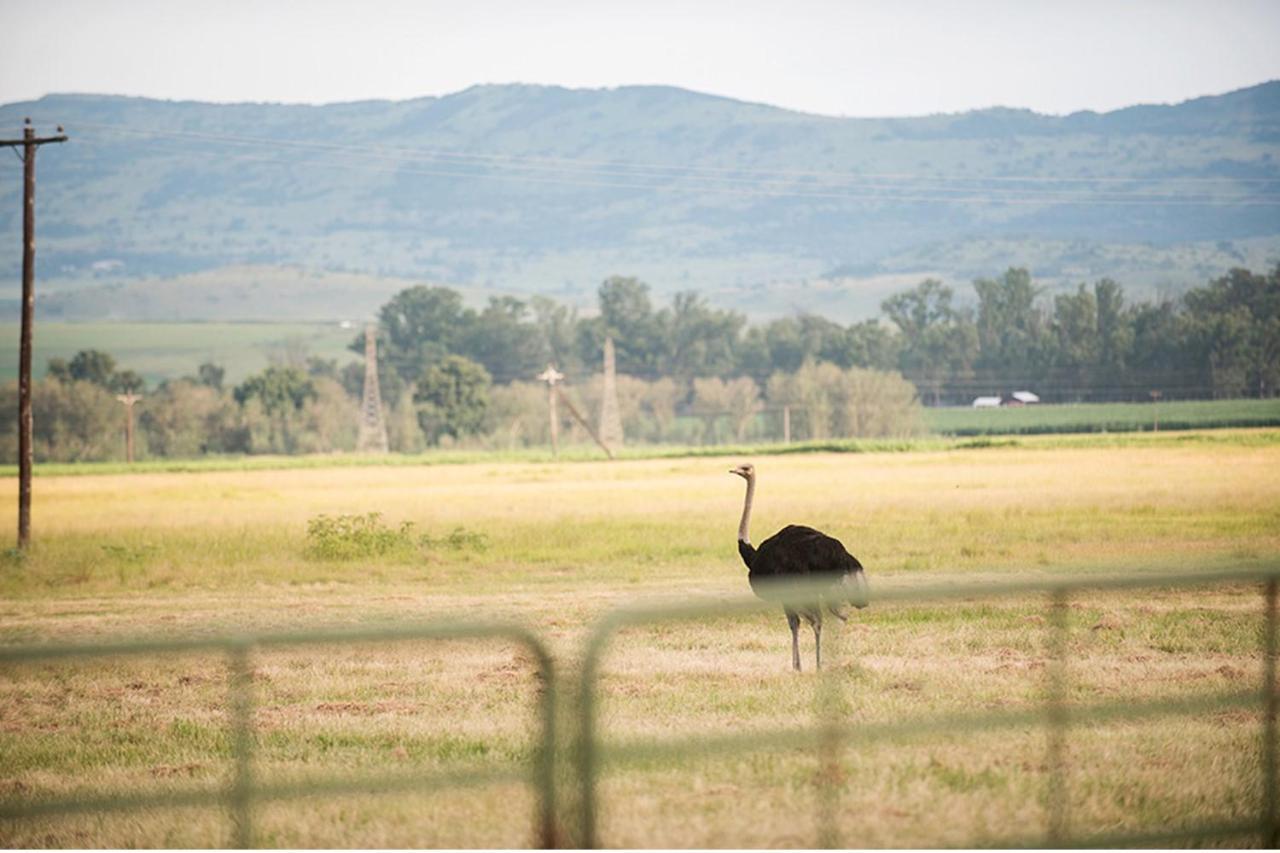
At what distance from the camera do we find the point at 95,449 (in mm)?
120500

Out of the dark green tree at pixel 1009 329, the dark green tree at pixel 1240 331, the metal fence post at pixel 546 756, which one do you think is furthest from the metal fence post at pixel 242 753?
the dark green tree at pixel 1009 329

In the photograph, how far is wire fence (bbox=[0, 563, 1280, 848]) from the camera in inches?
244

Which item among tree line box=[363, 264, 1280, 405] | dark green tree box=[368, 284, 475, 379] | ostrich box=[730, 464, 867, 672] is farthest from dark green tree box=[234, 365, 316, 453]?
ostrich box=[730, 464, 867, 672]

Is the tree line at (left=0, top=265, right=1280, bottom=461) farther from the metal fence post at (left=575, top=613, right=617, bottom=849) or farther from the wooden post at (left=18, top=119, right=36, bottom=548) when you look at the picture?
the metal fence post at (left=575, top=613, right=617, bottom=849)

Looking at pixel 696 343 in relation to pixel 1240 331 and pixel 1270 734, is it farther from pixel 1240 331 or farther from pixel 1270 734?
pixel 1270 734

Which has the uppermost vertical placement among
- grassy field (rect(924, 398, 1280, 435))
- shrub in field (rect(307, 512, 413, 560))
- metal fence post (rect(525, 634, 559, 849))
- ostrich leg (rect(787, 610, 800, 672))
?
grassy field (rect(924, 398, 1280, 435))

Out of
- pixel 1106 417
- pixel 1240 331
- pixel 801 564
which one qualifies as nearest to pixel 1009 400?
pixel 1240 331

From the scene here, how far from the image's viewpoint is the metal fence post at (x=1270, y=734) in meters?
7.94

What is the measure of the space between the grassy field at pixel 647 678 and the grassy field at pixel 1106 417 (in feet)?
175

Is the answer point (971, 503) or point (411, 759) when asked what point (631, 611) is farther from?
point (971, 503)

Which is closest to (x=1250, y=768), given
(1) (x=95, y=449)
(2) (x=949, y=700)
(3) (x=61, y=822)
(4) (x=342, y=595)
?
(2) (x=949, y=700)

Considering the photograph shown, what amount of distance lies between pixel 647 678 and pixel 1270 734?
259 inches

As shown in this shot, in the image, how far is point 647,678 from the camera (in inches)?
557

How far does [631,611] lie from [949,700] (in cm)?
667
